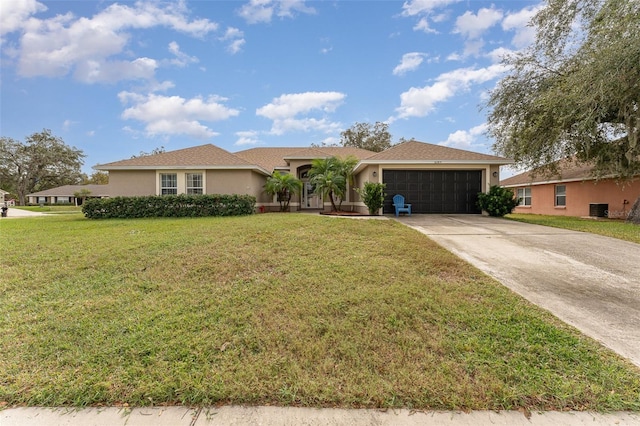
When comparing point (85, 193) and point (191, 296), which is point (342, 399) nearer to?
point (191, 296)

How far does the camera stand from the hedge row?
46.0ft

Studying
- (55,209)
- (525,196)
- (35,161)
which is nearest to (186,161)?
(525,196)

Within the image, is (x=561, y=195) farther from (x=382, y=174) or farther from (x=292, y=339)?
(x=292, y=339)

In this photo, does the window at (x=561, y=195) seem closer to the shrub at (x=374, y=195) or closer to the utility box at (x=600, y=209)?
the utility box at (x=600, y=209)

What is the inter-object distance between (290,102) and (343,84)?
624 cm

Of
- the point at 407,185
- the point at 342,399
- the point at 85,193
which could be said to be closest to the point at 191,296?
the point at 342,399

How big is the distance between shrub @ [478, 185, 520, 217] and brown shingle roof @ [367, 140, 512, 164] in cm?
151

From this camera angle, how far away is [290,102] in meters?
21.9

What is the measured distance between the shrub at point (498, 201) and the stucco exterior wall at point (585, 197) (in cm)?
814

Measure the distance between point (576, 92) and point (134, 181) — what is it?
20.7m

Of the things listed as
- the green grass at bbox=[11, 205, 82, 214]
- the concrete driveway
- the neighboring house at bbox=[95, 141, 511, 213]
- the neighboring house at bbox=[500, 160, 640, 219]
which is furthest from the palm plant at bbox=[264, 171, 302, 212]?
the green grass at bbox=[11, 205, 82, 214]

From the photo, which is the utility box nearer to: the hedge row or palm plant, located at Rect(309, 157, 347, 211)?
palm plant, located at Rect(309, 157, 347, 211)

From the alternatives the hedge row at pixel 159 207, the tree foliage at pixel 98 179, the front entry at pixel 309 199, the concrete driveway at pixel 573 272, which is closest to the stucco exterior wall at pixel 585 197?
the concrete driveway at pixel 573 272

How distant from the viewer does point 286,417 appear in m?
2.23
